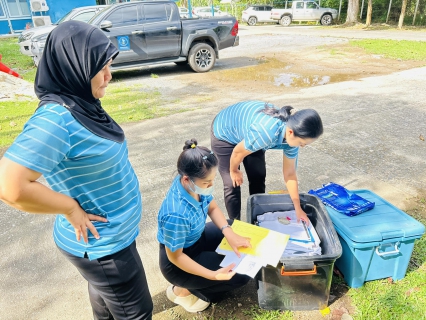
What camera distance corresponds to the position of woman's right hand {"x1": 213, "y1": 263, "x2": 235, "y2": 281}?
1.66 m

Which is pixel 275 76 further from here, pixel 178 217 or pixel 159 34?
pixel 178 217

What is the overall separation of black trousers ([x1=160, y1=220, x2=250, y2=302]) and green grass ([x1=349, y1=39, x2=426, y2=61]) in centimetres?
961

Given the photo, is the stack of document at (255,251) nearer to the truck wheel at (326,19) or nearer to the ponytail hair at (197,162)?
the ponytail hair at (197,162)

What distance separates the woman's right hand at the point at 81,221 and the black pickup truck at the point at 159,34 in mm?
6695

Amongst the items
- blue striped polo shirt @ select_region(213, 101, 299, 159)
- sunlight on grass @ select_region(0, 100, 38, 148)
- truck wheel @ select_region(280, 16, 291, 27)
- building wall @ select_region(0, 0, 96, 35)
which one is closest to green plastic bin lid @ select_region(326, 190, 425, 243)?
blue striped polo shirt @ select_region(213, 101, 299, 159)

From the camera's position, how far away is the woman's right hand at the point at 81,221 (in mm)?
1211

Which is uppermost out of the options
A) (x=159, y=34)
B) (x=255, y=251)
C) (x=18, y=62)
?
(x=159, y=34)

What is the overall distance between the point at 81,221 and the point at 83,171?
0.66ft

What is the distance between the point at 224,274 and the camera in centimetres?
166

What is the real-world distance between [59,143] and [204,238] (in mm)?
1240

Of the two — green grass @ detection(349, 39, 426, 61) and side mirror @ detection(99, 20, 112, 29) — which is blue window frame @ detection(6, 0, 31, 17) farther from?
green grass @ detection(349, 39, 426, 61)

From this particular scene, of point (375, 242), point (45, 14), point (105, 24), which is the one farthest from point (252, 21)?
point (375, 242)

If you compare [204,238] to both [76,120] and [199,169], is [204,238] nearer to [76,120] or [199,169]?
[199,169]

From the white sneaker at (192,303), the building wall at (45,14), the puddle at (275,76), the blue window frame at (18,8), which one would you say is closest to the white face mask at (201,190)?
the white sneaker at (192,303)
